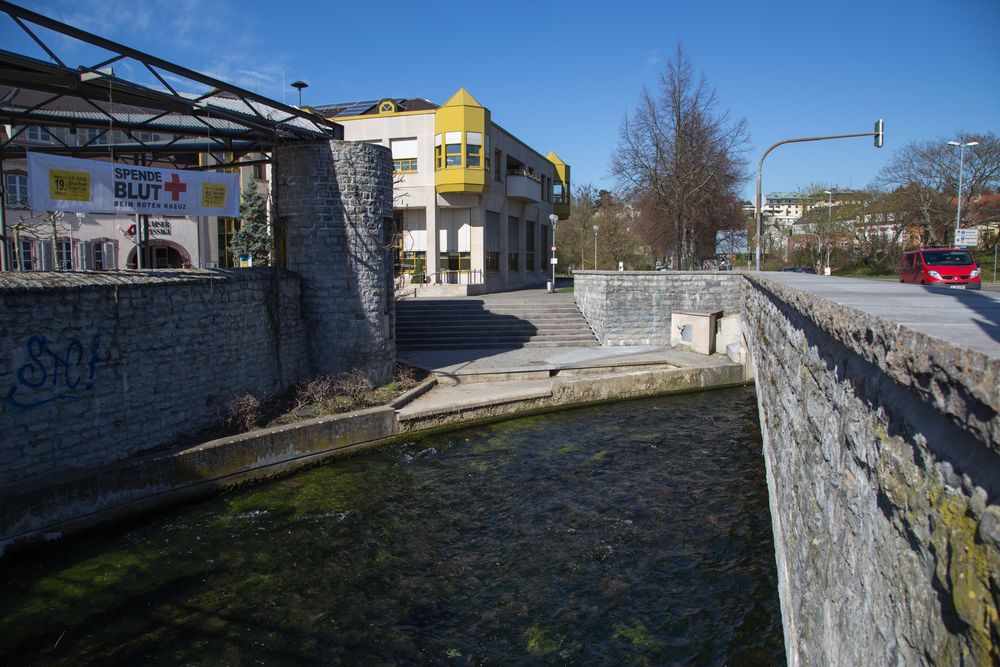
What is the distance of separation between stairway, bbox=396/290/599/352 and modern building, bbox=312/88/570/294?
213 inches

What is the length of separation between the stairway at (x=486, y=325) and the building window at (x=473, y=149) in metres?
7.86

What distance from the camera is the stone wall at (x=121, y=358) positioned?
8.24 m

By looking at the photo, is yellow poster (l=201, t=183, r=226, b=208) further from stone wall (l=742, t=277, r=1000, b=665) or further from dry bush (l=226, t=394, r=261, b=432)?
stone wall (l=742, t=277, r=1000, b=665)

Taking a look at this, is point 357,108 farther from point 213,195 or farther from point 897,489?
point 897,489

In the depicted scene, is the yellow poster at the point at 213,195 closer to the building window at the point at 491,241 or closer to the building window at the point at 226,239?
the building window at the point at 491,241

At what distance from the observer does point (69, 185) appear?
31.9 feet

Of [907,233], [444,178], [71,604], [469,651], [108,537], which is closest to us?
[469,651]

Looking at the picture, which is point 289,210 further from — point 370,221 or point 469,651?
point 469,651

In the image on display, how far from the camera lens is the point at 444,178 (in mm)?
29844

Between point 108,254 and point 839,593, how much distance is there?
102 feet

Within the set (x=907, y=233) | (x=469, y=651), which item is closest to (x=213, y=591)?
(x=469, y=651)

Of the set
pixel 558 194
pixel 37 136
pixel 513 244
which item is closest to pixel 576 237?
pixel 558 194

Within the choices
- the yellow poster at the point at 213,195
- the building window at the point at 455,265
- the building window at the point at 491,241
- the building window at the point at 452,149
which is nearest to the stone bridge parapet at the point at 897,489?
the yellow poster at the point at 213,195

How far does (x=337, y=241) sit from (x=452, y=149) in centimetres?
1751
